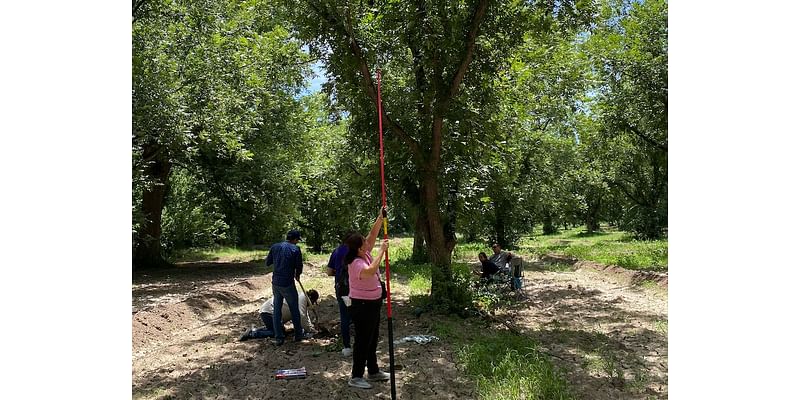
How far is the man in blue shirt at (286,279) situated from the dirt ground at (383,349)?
287 millimetres

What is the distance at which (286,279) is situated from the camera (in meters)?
8.45

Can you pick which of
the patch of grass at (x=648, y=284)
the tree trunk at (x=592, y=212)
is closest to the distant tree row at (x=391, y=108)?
the patch of grass at (x=648, y=284)

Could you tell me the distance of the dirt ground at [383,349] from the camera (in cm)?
652

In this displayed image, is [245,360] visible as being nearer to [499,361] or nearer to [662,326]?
[499,361]

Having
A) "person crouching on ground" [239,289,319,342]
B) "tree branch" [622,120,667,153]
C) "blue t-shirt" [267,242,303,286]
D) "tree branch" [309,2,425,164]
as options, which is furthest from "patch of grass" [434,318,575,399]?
"tree branch" [622,120,667,153]

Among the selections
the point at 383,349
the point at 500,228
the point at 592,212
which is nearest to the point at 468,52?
the point at 383,349

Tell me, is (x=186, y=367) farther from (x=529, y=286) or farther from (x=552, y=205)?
(x=552, y=205)

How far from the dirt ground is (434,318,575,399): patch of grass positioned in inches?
7.5

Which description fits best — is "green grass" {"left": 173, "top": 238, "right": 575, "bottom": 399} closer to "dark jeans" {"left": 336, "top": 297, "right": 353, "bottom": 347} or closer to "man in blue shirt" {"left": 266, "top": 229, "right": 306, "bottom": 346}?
"dark jeans" {"left": 336, "top": 297, "right": 353, "bottom": 347}

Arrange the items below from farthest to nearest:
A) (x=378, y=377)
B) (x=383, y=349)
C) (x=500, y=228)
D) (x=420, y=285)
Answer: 1. (x=500, y=228)
2. (x=420, y=285)
3. (x=383, y=349)
4. (x=378, y=377)

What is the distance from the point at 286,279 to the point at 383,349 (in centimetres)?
178

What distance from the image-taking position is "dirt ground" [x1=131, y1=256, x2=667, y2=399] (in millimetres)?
6520

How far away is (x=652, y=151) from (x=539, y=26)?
52.0 feet

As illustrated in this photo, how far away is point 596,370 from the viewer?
709 cm
